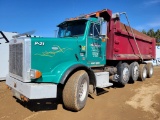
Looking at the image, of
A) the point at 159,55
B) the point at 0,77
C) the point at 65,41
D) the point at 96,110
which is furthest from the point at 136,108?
the point at 159,55

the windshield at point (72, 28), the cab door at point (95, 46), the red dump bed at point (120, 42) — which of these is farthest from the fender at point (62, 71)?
the red dump bed at point (120, 42)

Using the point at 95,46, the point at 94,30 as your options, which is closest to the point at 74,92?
the point at 95,46

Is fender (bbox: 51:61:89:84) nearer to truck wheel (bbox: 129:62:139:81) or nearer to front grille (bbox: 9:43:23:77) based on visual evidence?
front grille (bbox: 9:43:23:77)

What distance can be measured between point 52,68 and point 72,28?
218 cm

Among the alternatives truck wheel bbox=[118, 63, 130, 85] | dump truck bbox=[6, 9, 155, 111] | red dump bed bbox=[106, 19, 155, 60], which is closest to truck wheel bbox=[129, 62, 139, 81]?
red dump bed bbox=[106, 19, 155, 60]

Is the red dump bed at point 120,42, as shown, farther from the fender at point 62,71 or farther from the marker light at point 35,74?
the marker light at point 35,74

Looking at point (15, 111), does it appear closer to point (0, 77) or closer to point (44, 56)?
point (44, 56)

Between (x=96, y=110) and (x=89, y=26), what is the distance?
8.96 feet

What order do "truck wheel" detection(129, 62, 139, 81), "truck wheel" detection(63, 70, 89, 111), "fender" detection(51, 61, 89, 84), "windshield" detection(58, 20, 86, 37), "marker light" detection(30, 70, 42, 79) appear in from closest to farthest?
"marker light" detection(30, 70, 42, 79) < "fender" detection(51, 61, 89, 84) < "truck wheel" detection(63, 70, 89, 111) < "windshield" detection(58, 20, 86, 37) < "truck wheel" detection(129, 62, 139, 81)

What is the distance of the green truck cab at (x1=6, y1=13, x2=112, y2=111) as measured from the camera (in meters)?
4.92

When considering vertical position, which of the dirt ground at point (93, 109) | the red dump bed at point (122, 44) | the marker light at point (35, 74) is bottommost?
the dirt ground at point (93, 109)

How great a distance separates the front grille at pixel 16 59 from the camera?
5141 mm

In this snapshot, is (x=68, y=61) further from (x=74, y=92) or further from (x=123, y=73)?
(x=123, y=73)

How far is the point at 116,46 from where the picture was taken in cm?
840
